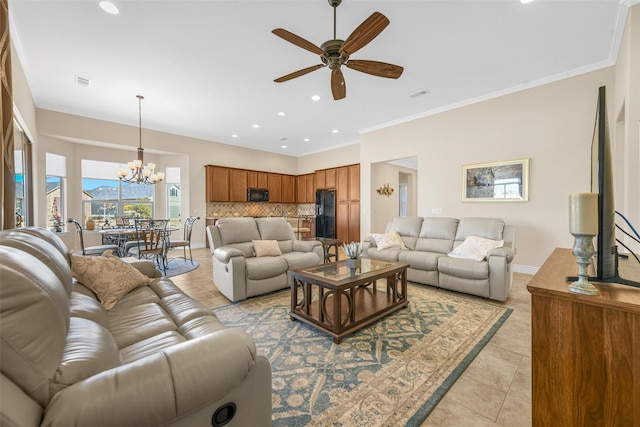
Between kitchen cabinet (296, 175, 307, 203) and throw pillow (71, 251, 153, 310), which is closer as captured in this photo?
throw pillow (71, 251, 153, 310)

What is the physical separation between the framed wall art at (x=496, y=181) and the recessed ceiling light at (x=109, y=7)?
543 centimetres

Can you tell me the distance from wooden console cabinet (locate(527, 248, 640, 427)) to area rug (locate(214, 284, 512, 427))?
695mm

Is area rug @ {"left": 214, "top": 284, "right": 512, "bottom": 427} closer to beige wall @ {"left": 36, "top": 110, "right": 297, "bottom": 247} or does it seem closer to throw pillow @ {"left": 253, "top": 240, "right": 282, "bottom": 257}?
throw pillow @ {"left": 253, "top": 240, "right": 282, "bottom": 257}

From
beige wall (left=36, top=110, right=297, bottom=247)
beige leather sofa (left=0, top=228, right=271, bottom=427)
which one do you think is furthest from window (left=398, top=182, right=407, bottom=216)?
beige leather sofa (left=0, top=228, right=271, bottom=427)

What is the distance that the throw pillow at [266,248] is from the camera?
145 inches

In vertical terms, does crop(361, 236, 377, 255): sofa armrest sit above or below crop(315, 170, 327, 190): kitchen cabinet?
below

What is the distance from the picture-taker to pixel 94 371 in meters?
0.88

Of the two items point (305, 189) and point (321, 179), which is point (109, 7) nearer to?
point (321, 179)

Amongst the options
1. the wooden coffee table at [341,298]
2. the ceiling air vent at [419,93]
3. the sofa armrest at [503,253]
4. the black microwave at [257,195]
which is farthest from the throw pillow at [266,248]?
the black microwave at [257,195]

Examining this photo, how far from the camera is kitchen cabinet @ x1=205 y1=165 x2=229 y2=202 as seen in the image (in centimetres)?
741

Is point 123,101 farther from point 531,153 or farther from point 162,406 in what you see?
point 531,153

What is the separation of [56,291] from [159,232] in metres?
3.96

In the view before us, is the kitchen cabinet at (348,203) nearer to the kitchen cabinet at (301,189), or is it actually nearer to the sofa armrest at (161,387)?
the kitchen cabinet at (301,189)

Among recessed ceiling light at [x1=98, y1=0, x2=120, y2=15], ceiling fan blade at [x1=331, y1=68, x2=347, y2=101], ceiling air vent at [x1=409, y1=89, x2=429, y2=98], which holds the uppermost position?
ceiling air vent at [x1=409, y1=89, x2=429, y2=98]
